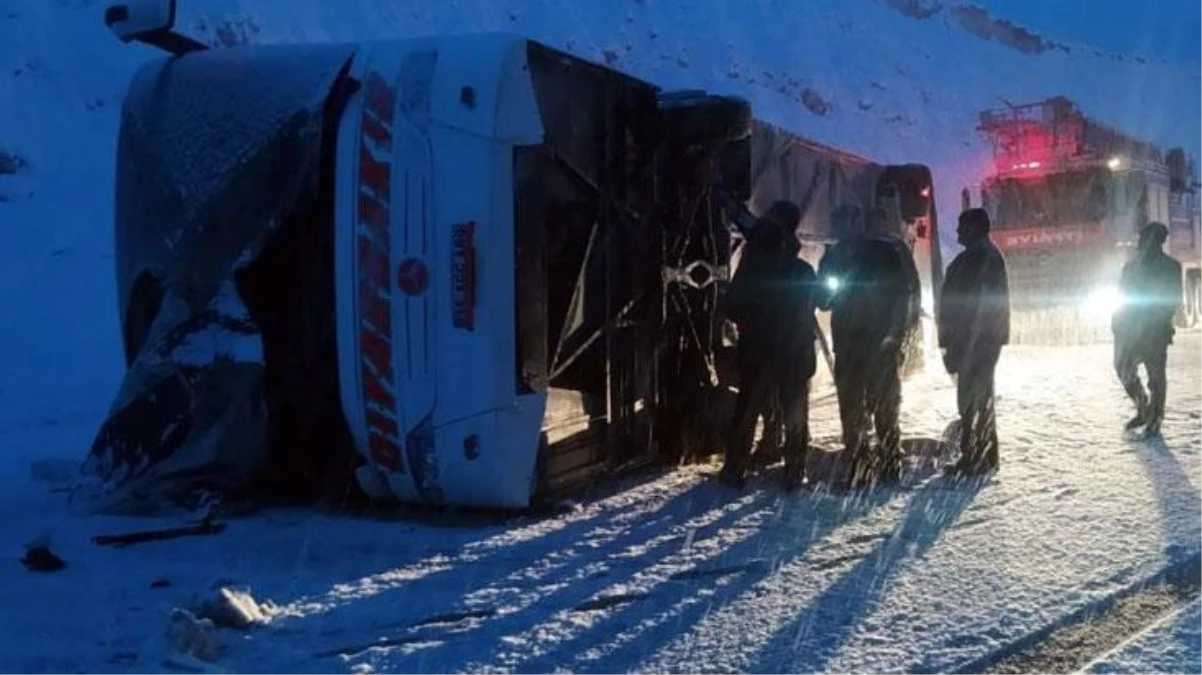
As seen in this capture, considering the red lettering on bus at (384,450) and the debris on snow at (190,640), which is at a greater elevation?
the red lettering on bus at (384,450)

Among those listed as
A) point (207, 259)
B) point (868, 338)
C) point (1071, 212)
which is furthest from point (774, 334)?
point (1071, 212)

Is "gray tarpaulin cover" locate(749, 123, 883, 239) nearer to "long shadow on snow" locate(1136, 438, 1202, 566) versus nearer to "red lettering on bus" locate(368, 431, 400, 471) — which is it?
"long shadow on snow" locate(1136, 438, 1202, 566)

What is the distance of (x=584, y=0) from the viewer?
112 ft

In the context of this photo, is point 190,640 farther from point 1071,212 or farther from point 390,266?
point 1071,212

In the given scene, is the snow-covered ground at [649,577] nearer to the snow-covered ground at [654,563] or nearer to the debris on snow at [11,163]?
the snow-covered ground at [654,563]

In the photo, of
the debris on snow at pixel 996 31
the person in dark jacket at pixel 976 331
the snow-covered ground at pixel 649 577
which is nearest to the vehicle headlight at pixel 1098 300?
the snow-covered ground at pixel 649 577

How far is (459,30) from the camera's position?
25.6 m

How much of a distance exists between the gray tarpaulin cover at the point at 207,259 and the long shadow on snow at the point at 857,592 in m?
3.16

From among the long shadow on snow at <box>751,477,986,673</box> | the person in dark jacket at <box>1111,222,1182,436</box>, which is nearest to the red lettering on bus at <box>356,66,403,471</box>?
the long shadow on snow at <box>751,477,986,673</box>

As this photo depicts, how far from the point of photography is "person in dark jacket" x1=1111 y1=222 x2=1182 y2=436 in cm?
876

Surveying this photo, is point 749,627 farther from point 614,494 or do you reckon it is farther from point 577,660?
point 614,494

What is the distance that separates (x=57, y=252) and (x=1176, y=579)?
12502mm

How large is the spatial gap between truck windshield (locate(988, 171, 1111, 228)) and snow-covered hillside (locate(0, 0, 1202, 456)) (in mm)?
10879

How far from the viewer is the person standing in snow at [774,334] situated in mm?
6875
